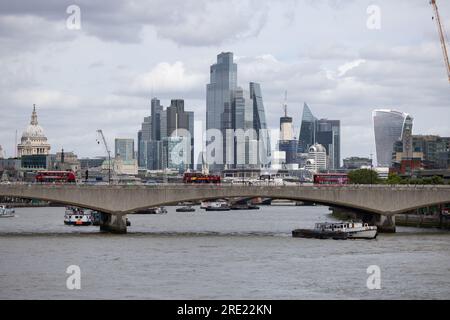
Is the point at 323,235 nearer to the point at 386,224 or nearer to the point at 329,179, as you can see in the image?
the point at 386,224

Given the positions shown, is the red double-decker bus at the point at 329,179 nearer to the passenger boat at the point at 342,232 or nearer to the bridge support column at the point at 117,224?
the passenger boat at the point at 342,232

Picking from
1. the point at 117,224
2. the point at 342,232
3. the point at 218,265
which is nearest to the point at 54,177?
the point at 117,224

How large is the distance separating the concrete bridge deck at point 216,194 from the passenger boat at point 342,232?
20.6ft

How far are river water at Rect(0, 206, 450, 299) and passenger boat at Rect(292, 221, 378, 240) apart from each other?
1830mm

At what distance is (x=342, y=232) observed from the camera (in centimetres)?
10656

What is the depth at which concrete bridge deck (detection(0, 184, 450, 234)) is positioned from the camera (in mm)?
109812

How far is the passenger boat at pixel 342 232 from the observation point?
348ft

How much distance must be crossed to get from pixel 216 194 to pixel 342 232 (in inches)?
532

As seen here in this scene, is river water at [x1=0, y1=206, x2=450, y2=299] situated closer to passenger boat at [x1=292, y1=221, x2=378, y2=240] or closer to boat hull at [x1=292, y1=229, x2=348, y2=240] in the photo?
passenger boat at [x1=292, y1=221, x2=378, y2=240]

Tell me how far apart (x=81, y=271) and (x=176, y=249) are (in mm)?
17878
